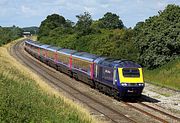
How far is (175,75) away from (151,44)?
24.8ft

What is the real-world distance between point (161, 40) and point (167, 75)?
601 centimetres

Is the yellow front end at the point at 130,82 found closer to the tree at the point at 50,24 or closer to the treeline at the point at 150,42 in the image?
the treeline at the point at 150,42

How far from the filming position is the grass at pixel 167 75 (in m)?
39.5

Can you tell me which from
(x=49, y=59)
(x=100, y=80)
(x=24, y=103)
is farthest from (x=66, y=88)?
(x=49, y=59)

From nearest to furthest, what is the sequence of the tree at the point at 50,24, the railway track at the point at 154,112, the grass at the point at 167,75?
1. the railway track at the point at 154,112
2. the grass at the point at 167,75
3. the tree at the point at 50,24

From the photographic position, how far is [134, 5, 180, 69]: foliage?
154ft

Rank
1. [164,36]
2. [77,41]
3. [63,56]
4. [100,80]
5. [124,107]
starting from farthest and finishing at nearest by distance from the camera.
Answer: [77,41] → [63,56] → [164,36] → [100,80] → [124,107]

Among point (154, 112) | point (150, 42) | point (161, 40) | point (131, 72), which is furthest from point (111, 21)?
point (154, 112)

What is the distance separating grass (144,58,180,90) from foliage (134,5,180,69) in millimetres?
1285

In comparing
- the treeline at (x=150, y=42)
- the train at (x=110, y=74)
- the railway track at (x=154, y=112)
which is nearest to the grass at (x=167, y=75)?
the treeline at (x=150, y=42)

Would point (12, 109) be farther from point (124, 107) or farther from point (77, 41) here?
point (77, 41)

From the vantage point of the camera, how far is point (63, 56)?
5188 centimetres

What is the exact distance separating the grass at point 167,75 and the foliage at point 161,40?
1.28m

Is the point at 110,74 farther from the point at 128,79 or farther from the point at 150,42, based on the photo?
the point at 150,42
